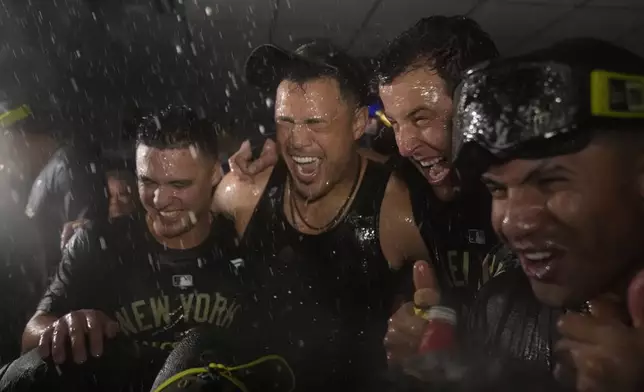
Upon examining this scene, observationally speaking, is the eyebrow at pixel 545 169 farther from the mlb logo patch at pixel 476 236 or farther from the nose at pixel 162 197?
the nose at pixel 162 197

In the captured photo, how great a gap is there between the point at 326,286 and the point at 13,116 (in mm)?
733

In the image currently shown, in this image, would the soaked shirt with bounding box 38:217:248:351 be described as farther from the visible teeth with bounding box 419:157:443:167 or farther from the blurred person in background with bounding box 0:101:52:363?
the visible teeth with bounding box 419:157:443:167

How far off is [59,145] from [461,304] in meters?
0.89

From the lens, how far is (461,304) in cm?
90

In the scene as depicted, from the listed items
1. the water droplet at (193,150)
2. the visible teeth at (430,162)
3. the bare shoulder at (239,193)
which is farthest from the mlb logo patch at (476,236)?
the water droplet at (193,150)

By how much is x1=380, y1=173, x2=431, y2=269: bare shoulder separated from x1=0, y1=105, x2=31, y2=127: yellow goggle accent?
77 cm

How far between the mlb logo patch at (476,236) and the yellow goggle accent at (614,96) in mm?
327

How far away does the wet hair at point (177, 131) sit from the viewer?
1091 mm

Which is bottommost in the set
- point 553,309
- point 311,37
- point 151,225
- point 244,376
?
point 244,376

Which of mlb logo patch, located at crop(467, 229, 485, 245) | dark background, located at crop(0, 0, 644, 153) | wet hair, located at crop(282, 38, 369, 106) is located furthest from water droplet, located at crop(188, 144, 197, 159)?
mlb logo patch, located at crop(467, 229, 485, 245)

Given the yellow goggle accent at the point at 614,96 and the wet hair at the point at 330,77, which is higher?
the wet hair at the point at 330,77

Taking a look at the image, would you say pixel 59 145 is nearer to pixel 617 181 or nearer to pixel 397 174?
pixel 397 174

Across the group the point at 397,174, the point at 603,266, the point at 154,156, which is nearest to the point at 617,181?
the point at 603,266

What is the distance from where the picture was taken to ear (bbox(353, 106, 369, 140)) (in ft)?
3.51
